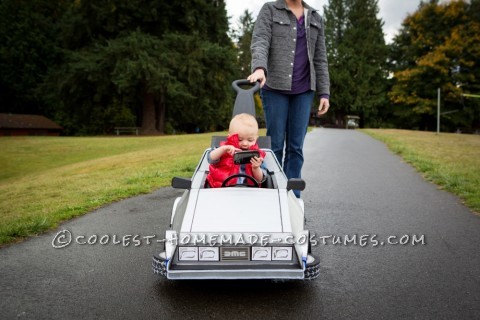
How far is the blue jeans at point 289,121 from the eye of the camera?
489 cm

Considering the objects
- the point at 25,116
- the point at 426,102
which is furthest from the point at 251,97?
the point at 25,116

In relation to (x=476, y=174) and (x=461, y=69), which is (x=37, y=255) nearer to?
(x=476, y=174)

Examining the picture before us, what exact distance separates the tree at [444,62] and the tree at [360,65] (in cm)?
736

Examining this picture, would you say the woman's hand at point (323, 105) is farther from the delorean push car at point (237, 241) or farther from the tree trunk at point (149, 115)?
the tree trunk at point (149, 115)

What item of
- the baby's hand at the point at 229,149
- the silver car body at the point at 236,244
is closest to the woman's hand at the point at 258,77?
the baby's hand at the point at 229,149

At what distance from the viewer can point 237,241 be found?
2.83 metres

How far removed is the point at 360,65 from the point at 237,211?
5896 centimetres

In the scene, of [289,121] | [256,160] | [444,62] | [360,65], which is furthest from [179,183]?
[360,65]

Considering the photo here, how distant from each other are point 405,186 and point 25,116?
5434cm

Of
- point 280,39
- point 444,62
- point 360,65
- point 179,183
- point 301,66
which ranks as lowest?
point 179,183

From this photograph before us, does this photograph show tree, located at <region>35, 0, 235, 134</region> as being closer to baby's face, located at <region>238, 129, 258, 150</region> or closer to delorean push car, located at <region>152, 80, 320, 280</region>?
baby's face, located at <region>238, 129, 258, 150</region>

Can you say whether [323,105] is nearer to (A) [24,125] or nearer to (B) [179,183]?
(B) [179,183]

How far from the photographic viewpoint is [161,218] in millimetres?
5344

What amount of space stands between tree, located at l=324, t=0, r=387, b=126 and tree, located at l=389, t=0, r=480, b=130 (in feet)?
24.2
